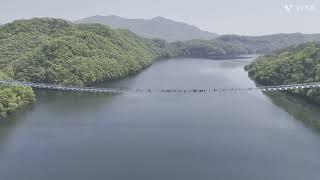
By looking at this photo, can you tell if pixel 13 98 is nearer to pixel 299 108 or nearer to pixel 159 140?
pixel 159 140

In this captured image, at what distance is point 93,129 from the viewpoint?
31.9 meters

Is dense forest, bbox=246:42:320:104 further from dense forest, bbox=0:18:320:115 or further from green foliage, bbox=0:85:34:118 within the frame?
green foliage, bbox=0:85:34:118

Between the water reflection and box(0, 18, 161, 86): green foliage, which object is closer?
the water reflection

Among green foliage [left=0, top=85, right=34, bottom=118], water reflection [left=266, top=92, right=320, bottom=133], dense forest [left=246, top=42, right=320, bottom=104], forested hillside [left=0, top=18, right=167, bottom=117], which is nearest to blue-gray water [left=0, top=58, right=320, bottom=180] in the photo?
water reflection [left=266, top=92, right=320, bottom=133]

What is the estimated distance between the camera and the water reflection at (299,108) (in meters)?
33.2

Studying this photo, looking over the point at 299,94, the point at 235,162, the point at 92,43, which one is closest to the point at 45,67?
the point at 92,43

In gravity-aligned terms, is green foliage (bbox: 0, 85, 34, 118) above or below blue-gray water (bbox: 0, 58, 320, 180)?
above

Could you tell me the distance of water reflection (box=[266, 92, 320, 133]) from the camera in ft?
109

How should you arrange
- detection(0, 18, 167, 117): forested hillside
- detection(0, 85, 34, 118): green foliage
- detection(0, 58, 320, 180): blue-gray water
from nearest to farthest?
detection(0, 58, 320, 180): blue-gray water
detection(0, 85, 34, 118): green foliage
detection(0, 18, 167, 117): forested hillside

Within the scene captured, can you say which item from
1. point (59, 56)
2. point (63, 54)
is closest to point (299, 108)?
point (59, 56)

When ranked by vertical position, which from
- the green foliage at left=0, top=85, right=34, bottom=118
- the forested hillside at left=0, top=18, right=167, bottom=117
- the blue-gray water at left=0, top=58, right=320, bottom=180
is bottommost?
the blue-gray water at left=0, top=58, right=320, bottom=180

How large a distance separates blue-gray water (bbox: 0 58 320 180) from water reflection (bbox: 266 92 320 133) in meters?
0.26

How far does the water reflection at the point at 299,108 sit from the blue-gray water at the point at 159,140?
264 mm

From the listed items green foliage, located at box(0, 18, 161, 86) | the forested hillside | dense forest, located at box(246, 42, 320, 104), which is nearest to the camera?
dense forest, located at box(246, 42, 320, 104)
